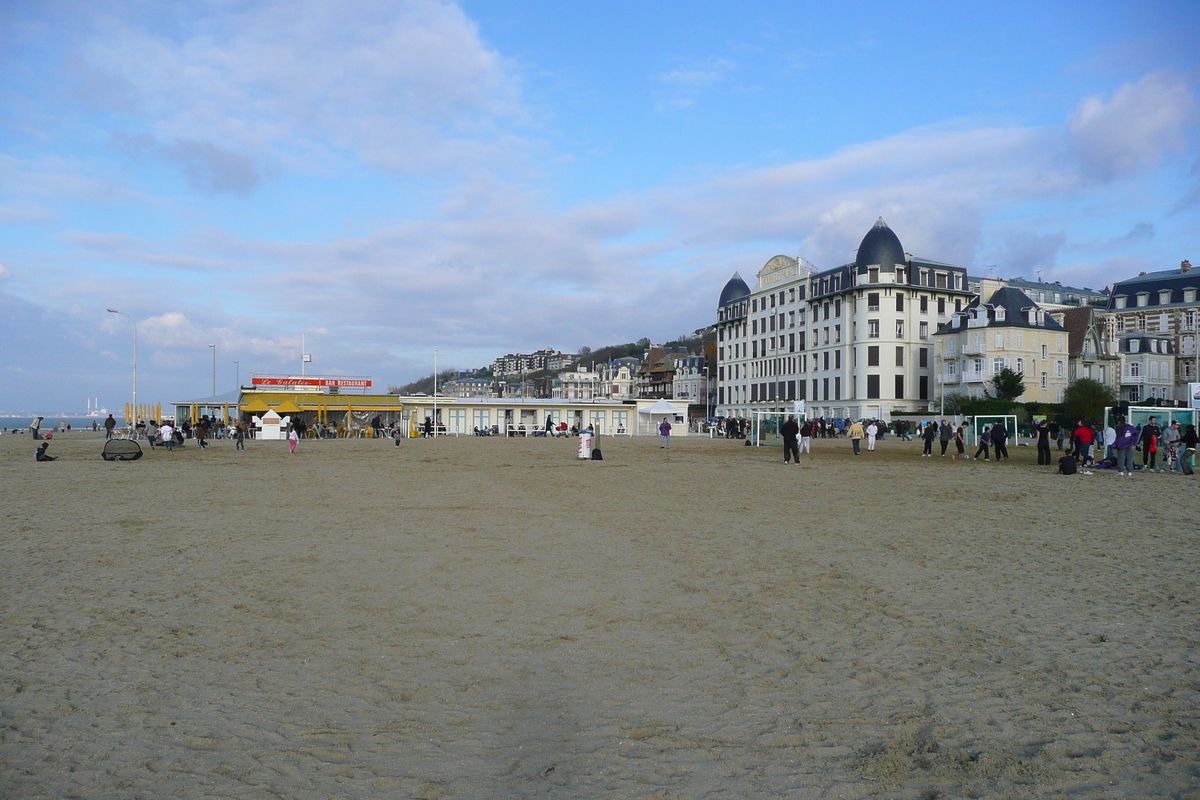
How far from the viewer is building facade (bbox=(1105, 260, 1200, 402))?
75.4 metres

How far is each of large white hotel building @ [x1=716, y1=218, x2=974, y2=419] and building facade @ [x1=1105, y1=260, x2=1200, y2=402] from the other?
61.6 ft

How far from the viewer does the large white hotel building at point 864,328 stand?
2904 inches

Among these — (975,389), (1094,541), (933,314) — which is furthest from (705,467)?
(933,314)

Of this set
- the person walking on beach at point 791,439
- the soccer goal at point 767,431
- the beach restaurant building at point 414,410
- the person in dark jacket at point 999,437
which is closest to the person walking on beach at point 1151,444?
the person in dark jacket at point 999,437

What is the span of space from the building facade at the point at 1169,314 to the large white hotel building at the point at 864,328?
18.8 m

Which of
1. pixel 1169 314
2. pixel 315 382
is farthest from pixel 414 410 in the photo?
pixel 1169 314

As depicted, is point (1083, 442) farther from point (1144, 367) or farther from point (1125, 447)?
point (1144, 367)

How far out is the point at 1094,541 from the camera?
36.9ft

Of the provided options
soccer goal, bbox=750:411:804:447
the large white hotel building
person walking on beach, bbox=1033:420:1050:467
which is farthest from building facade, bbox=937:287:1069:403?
person walking on beach, bbox=1033:420:1050:467

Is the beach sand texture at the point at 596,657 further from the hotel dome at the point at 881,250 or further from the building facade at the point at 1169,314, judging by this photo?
the building facade at the point at 1169,314

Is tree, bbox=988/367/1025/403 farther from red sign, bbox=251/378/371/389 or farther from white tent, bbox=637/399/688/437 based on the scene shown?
red sign, bbox=251/378/371/389

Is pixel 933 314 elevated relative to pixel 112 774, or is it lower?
elevated

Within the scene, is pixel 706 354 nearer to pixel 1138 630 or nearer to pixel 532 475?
pixel 532 475

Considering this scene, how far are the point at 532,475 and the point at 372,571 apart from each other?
14002mm
